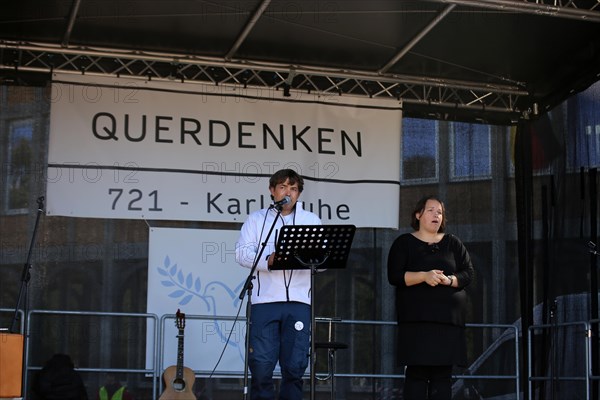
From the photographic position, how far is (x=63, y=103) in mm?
7441

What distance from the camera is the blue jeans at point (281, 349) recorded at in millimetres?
5363

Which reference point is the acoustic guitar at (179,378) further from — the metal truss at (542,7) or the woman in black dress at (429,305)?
the metal truss at (542,7)

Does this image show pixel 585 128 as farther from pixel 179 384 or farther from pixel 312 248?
pixel 179 384

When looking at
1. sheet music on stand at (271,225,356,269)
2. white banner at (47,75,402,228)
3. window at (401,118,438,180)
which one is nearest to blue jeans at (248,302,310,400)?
sheet music on stand at (271,225,356,269)

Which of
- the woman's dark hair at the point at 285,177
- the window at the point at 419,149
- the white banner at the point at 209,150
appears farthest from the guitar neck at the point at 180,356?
the window at the point at 419,149

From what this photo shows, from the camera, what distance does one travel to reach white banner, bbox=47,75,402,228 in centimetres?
743

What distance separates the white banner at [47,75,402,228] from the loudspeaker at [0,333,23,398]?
173cm

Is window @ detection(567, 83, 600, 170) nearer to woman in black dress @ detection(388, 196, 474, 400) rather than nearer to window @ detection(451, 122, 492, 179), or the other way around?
window @ detection(451, 122, 492, 179)

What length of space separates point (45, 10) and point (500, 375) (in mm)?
4780

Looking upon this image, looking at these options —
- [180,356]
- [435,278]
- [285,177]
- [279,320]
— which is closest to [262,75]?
[180,356]

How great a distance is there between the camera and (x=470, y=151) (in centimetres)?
827

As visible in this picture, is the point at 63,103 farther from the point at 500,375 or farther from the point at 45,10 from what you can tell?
the point at 500,375

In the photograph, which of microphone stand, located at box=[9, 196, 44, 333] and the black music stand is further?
microphone stand, located at box=[9, 196, 44, 333]

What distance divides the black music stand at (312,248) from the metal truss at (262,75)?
9.59ft
